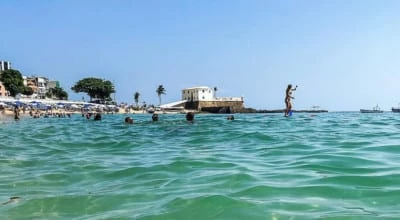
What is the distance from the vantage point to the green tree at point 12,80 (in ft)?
365

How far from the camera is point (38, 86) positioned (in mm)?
153500

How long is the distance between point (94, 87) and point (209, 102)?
3651 centimetres

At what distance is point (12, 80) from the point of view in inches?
4419

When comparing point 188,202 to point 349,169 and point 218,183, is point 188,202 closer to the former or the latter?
point 218,183

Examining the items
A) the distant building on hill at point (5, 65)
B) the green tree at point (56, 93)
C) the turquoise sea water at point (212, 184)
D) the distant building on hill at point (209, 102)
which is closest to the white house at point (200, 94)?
the distant building on hill at point (209, 102)

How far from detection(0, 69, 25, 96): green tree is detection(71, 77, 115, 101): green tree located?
2172 centimetres

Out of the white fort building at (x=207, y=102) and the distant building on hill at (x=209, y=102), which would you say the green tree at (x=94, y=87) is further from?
the distant building on hill at (x=209, y=102)

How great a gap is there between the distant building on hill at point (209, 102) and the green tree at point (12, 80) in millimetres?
52653

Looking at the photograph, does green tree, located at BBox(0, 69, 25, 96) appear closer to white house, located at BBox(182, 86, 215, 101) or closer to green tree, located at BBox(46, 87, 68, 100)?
green tree, located at BBox(46, 87, 68, 100)

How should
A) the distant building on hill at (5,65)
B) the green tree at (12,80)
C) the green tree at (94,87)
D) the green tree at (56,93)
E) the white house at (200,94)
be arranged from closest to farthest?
1. the green tree at (12,80)
2. the green tree at (94,87)
3. the white house at (200,94)
4. the distant building on hill at (5,65)
5. the green tree at (56,93)

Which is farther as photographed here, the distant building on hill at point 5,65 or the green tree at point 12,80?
the distant building on hill at point 5,65

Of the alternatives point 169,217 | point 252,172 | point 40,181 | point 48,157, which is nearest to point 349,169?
point 252,172

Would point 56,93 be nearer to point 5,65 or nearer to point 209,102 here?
point 5,65

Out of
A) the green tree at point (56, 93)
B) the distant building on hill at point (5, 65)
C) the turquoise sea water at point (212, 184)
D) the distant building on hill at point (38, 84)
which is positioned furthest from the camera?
the green tree at point (56, 93)
